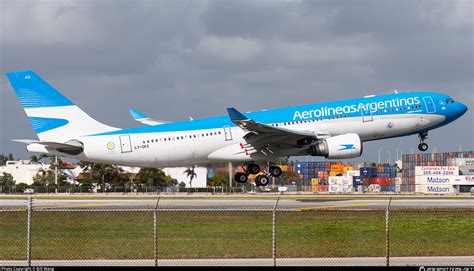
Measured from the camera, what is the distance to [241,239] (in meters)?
32.8

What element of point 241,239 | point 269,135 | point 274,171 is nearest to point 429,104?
point 269,135

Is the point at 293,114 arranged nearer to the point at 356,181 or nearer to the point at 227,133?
the point at 227,133

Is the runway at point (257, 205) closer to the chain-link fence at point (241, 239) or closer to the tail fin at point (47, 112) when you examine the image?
the chain-link fence at point (241, 239)

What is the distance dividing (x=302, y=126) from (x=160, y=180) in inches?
3590

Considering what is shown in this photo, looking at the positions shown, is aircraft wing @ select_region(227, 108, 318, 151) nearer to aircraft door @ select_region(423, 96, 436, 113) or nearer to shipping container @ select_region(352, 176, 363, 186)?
aircraft door @ select_region(423, 96, 436, 113)

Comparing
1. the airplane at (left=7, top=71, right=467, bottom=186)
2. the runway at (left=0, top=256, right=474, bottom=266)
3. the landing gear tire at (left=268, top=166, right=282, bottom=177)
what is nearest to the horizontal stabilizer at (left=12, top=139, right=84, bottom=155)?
the airplane at (left=7, top=71, right=467, bottom=186)

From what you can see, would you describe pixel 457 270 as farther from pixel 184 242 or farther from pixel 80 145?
pixel 80 145

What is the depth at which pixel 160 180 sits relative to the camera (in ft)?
482

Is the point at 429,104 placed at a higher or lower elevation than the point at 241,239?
higher

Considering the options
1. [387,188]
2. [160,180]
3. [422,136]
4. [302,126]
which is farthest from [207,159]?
[387,188]

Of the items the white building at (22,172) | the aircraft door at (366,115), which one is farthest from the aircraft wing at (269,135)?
the white building at (22,172)

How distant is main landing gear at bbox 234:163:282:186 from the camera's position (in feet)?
193

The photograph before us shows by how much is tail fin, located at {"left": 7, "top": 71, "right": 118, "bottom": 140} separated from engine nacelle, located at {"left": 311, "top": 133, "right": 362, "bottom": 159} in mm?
14323

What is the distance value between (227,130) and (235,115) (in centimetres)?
523
